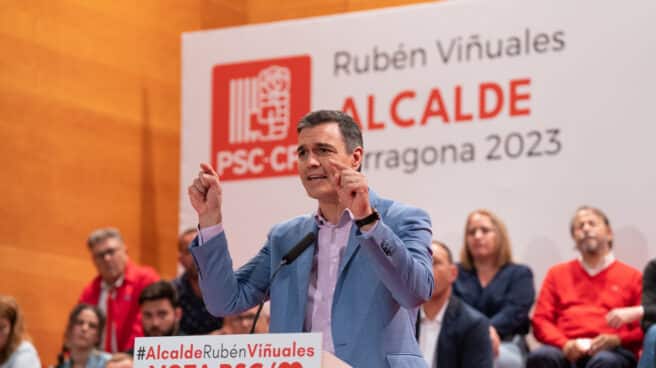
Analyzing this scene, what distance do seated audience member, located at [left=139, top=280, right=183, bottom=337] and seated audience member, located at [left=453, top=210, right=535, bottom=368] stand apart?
1445mm

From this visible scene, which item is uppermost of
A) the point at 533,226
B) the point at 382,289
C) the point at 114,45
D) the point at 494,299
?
the point at 114,45

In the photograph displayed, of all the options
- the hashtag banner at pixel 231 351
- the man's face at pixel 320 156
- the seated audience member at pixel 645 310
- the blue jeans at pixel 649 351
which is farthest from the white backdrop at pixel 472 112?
the hashtag banner at pixel 231 351

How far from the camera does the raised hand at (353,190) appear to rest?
2611mm

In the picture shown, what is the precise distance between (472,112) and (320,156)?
3.93m

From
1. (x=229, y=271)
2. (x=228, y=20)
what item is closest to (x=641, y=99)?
(x=228, y=20)

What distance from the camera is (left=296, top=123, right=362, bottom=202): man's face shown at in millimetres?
2838

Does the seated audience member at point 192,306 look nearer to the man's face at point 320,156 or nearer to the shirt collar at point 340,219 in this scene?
the shirt collar at point 340,219

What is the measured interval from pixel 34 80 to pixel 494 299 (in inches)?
125

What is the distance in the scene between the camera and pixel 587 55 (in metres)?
6.42

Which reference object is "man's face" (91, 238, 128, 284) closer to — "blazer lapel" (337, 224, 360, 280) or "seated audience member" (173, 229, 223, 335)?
"seated audience member" (173, 229, 223, 335)

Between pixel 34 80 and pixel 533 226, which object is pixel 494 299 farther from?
pixel 34 80

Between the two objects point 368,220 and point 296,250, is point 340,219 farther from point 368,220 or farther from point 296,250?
point 368,220

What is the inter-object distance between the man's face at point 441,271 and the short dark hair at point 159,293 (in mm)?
1496

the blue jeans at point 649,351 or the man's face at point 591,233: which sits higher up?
the man's face at point 591,233
